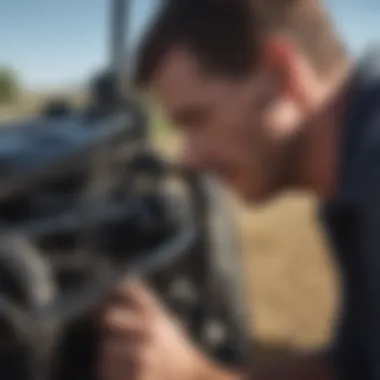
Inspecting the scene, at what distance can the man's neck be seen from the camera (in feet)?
6.30

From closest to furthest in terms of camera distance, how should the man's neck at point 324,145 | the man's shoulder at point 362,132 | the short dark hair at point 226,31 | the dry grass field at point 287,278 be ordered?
the man's shoulder at point 362,132 → the man's neck at point 324,145 → the short dark hair at point 226,31 → the dry grass field at point 287,278

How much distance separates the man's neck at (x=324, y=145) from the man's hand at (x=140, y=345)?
31cm

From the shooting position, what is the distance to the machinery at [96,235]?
76.3 inches

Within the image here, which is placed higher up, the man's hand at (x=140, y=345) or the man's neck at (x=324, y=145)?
the man's neck at (x=324, y=145)

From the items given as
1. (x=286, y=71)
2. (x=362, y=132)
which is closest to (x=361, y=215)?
(x=362, y=132)

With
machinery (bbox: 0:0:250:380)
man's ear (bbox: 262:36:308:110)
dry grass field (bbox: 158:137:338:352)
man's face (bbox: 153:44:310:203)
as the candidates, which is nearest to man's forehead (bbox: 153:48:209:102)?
man's face (bbox: 153:44:310:203)

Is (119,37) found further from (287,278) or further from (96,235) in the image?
(287,278)

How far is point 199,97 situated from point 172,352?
399mm

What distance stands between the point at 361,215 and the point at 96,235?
1.81 ft

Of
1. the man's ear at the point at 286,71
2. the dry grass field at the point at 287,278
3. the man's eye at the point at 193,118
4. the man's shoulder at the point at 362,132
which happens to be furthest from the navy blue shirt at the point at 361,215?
the dry grass field at the point at 287,278

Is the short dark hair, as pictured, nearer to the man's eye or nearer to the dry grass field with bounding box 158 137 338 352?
the man's eye

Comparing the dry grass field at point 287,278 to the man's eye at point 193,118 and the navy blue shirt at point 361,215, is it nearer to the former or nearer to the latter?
the man's eye at point 193,118

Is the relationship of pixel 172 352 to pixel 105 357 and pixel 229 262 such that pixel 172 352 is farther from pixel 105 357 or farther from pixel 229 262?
pixel 229 262

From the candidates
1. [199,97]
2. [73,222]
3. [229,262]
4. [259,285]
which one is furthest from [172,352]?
[259,285]
